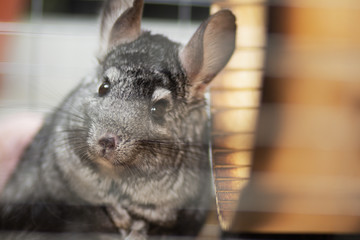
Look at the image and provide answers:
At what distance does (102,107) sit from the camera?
72 centimetres

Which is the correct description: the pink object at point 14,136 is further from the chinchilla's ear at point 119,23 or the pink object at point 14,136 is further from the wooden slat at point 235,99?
the wooden slat at point 235,99

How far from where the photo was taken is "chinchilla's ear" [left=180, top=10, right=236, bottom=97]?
2.39 feet

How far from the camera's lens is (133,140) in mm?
702

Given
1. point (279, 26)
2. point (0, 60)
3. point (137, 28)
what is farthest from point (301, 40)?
point (0, 60)

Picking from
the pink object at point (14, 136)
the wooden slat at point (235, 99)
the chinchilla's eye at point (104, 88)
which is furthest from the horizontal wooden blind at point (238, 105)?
the pink object at point (14, 136)

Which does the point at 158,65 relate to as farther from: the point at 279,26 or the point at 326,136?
the point at 326,136

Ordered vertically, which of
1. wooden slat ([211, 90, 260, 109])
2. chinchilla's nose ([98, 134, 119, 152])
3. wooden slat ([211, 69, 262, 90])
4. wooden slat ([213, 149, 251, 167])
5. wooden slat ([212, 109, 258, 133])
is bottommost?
wooden slat ([213, 149, 251, 167])

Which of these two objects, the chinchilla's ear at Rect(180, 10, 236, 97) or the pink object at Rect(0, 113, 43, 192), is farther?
the pink object at Rect(0, 113, 43, 192)

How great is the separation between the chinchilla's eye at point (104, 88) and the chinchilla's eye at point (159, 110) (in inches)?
4.2

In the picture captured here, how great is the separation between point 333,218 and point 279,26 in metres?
0.49

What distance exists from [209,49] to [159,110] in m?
0.18

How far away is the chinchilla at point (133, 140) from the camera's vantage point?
0.71 meters

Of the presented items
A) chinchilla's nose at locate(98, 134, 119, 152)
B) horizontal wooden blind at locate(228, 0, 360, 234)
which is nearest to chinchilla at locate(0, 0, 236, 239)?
chinchilla's nose at locate(98, 134, 119, 152)

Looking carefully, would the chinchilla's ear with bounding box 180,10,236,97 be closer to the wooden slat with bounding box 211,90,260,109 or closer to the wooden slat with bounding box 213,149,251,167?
the wooden slat with bounding box 211,90,260,109
